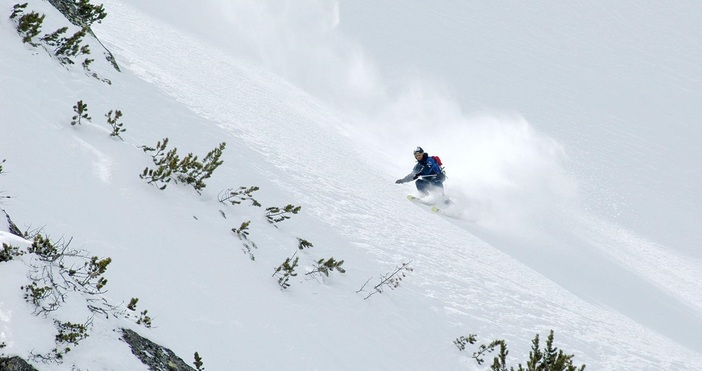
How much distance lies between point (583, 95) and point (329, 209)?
41796 millimetres

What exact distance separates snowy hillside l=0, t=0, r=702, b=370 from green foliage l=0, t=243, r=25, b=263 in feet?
0.13

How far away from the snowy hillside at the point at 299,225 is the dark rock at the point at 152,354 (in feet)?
0.30

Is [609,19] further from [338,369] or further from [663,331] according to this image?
[338,369]

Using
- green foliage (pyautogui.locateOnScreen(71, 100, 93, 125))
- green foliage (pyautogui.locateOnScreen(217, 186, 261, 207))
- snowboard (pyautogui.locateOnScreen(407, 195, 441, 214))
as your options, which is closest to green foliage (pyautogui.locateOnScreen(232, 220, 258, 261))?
green foliage (pyautogui.locateOnScreen(217, 186, 261, 207))

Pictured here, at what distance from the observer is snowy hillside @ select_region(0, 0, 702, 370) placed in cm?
453

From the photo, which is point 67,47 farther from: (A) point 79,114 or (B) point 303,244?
(B) point 303,244

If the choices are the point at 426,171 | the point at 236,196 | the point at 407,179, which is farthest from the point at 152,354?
the point at 426,171

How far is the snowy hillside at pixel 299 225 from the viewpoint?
4.53 metres

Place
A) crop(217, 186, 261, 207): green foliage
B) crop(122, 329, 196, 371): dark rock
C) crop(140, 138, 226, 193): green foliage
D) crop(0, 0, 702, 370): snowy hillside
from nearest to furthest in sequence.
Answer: crop(122, 329, 196, 371): dark rock, crop(0, 0, 702, 370): snowy hillside, crop(140, 138, 226, 193): green foliage, crop(217, 186, 261, 207): green foliage

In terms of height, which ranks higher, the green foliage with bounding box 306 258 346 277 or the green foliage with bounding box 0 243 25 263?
the green foliage with bounding box 306 258 346 277

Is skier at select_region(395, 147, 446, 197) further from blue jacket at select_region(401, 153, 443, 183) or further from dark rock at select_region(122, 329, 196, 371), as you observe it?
dark rock at select_region(122, 329, 196, 371)

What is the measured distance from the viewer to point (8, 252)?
3.07 m

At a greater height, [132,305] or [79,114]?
[79,114]

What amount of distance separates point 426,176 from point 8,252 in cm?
1210
